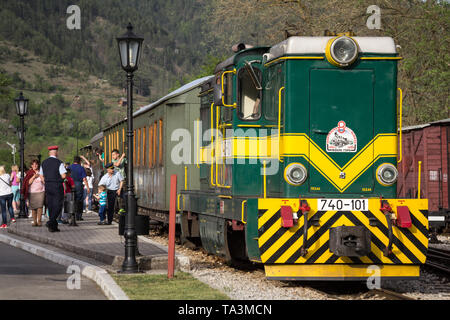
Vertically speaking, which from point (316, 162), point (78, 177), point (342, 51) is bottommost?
point (78, 177)

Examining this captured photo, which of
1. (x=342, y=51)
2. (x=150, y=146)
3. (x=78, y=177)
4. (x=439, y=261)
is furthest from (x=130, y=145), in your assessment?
(x=78, y=177)

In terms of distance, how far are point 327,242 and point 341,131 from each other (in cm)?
171

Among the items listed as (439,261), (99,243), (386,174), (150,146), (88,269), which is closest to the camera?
(386,174)

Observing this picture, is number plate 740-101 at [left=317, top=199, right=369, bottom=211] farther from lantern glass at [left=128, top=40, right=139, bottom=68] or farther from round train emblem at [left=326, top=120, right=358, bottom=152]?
lantern glass at [left=128, top=40, right=139, bottom=68]

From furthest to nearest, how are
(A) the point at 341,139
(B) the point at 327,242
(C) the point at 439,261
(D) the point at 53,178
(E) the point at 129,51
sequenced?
1. (D) the point at 53,178
2. (C) the point at 439,261
3. (E) the point at 129,51
4. (A) the point at 341,139
5. (B) the point at 327,242

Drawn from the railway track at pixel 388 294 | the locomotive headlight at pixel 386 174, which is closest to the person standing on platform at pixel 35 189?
the locomotive headlight at pixel 386 174

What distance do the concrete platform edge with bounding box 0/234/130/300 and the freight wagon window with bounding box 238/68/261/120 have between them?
10.6 ft

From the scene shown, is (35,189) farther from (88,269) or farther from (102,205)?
(88,269)

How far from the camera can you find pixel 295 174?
442 inches

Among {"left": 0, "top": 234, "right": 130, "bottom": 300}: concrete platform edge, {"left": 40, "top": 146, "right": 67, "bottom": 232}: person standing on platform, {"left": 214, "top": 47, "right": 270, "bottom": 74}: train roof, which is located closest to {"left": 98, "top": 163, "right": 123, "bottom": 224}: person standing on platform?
{"left": 40, "top": 146, "right": 67, "bottom": 232}: person standing on platform

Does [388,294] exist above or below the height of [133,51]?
below

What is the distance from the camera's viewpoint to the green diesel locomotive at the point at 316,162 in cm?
1080

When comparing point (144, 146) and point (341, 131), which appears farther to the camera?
point (144, 146)

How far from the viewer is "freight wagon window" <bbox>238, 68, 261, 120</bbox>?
12.2 meters
